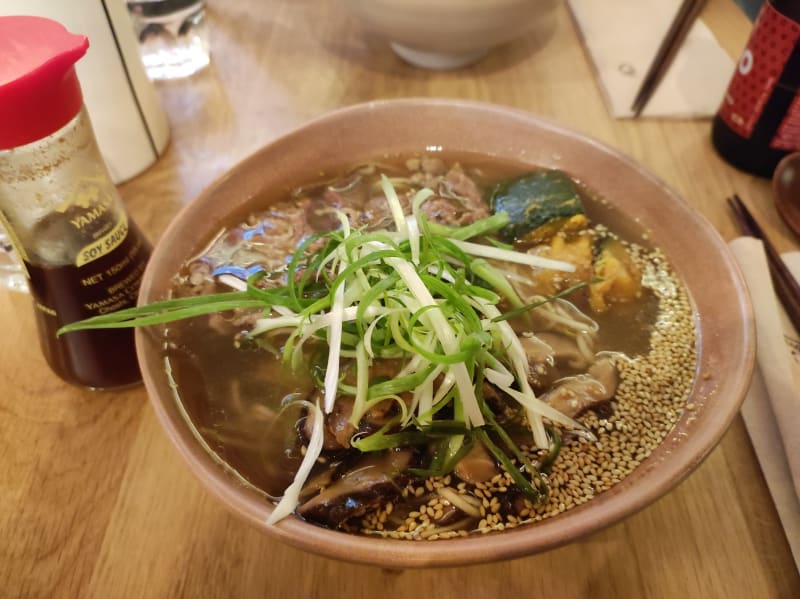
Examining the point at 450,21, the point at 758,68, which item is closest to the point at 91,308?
the point at 450,21

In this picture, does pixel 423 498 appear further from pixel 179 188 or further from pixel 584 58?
pixel 584 58

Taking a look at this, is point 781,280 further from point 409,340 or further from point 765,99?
point 409,340

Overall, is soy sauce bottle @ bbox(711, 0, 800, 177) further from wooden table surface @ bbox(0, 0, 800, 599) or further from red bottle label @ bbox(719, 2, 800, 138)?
wooden table surface @ bbox(0, 0, 800, 599)

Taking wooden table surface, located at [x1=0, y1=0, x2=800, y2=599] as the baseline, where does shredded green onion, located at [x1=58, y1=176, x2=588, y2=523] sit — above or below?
above

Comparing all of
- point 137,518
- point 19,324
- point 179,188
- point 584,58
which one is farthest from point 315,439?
point 584,58

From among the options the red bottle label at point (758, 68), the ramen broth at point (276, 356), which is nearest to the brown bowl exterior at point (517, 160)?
the ramen broth at point (276, 356)

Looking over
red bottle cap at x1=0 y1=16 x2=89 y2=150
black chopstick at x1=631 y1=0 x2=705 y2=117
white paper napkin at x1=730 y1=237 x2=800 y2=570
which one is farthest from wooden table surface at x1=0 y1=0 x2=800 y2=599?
red bottle cap at x1=0 y1=16 x2=89 y2=150

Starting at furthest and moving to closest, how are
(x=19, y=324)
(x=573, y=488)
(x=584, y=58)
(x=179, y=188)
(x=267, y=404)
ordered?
1. (x=584, y=58)
2. (x=179, y=188)
3. (x=19, y=324)
4. (x=267, y=404)
5. (x=573, y=488)

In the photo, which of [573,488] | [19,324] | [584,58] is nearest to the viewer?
[573,488]
